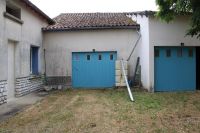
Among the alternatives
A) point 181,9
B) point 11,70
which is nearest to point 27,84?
point 11,70

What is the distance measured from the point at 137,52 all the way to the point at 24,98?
7106mm

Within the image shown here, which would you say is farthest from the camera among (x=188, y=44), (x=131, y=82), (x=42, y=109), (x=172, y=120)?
(x=131, y=82)

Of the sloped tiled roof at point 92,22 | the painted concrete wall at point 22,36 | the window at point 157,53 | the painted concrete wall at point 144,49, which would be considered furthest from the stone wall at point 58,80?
the window at point 157,53

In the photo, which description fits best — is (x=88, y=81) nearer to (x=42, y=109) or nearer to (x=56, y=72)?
(x=56, y=72)

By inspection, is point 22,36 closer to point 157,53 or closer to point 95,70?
point 95,70

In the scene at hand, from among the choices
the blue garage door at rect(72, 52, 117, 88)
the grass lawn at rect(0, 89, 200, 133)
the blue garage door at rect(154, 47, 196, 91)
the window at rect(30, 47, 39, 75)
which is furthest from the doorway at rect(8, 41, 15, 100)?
the blue garage door at rect(154, 47, 196, 91)

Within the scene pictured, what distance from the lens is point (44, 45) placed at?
1838 cm

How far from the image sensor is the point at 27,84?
15.2 metres

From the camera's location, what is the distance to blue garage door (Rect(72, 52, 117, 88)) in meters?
17.9

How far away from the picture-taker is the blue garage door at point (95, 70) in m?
17.9

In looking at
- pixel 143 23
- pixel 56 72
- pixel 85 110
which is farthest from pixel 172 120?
pixel 56 72

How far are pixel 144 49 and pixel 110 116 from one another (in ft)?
24.6

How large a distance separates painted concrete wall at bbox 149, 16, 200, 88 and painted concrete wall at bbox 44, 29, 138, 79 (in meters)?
2.50

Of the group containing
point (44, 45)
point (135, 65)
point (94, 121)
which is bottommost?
point (94, 121)
